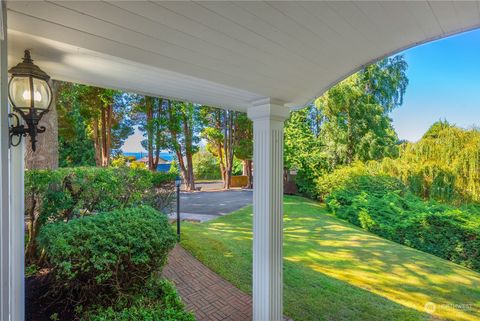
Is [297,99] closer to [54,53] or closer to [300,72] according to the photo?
[300,72]

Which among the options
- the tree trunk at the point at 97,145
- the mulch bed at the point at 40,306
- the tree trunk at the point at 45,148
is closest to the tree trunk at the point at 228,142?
the tree trunk at the point at 97,145

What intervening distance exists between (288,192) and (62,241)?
9546 millimetres

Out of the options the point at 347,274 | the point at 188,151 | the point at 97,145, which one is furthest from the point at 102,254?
the point at 188,151

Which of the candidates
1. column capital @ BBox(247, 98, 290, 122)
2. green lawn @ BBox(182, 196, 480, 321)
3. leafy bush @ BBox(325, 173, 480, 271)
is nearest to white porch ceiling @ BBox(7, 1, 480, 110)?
column capital @ BBox(247, 98, 290, 122)

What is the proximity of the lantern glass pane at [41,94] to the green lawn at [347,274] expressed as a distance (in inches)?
133

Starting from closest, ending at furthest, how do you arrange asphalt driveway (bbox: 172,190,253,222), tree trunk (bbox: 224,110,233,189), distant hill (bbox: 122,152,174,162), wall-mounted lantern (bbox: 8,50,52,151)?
wall-mounted lantern (bbox: 8,50,52,151) < asphalt driveway (bbox: 172,190,253,222) < distant hill (bbox: 122,152,174,162) < tree trunk (bbox: 224,110,233,189)

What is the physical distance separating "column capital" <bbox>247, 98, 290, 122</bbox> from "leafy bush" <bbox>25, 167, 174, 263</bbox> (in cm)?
217

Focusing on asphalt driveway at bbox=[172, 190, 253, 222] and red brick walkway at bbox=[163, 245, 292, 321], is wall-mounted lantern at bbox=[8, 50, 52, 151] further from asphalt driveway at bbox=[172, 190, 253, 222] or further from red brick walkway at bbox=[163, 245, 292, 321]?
asphalt driveway at bbox=[172, 190, 253, 222]

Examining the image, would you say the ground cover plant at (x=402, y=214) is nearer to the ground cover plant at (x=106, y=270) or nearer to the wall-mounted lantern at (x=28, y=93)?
the ground cover plant at (x=106, y=270)

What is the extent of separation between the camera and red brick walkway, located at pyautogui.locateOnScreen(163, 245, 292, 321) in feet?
9.85

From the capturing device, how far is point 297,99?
2.18 metres

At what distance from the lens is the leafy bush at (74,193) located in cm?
247

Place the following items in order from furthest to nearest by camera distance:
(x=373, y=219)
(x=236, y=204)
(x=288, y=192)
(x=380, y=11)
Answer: (x=288, y=192)
(x=236, y=204)
(x=373, y=219)
(x=380, y=11)

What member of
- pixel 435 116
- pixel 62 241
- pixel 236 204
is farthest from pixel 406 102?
pixel 62 241
